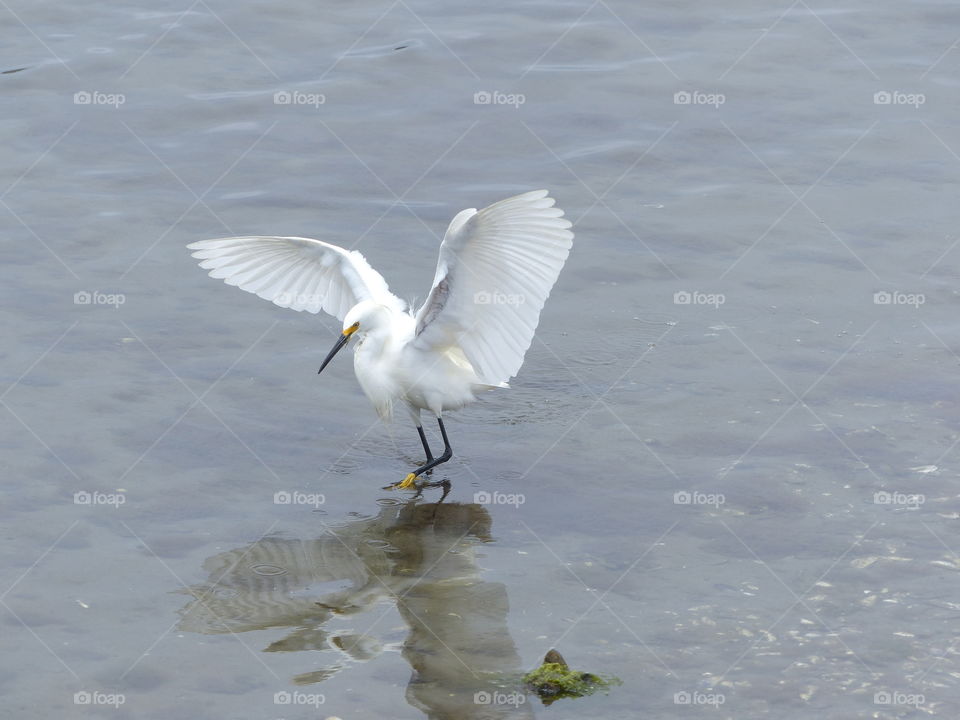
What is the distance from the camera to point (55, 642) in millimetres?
7328

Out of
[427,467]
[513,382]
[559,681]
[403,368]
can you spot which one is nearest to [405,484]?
[427,467]

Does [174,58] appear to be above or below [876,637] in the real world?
above

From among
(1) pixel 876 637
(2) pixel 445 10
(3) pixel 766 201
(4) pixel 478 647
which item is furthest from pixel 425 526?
(2) pixel 445 10

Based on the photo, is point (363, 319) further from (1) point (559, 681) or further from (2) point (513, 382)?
(1) point (559, 681)

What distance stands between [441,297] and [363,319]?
75cm

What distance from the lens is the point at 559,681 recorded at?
675 cm

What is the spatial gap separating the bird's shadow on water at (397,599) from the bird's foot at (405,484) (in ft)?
0.75

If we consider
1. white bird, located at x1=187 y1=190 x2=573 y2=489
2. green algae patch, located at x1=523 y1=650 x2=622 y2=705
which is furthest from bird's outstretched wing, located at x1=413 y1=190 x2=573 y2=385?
green algae patch, located at x1=523 y1=650 x2=622 y2=705

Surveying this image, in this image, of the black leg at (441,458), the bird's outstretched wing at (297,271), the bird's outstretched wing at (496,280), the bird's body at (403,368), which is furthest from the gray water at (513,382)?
the bird's outstretched wing at (496,280)

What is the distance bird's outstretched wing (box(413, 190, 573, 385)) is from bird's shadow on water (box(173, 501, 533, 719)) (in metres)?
1.05

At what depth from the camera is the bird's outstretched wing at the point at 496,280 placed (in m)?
7.93

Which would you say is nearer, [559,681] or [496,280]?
[559,681]

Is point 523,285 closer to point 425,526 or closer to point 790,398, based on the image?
point 425,526

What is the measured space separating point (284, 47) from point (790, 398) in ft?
30.5
